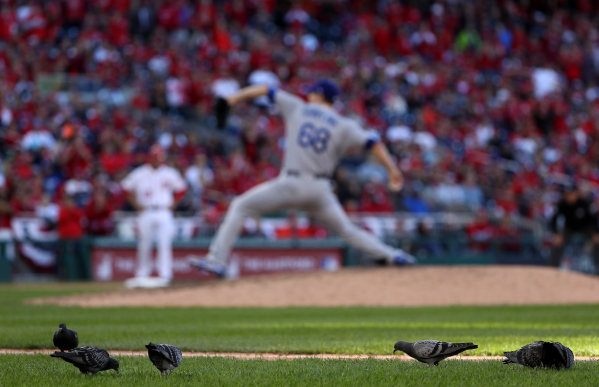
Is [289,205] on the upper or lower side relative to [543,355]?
upper

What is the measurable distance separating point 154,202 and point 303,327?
6958 mm

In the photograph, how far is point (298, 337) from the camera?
654cm

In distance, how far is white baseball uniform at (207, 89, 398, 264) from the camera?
10281 millimetres

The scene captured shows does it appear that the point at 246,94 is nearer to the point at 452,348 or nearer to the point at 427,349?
the point at 427,349

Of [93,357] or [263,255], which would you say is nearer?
[93,357]

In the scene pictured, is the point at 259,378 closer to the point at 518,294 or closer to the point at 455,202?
the point at 518,294

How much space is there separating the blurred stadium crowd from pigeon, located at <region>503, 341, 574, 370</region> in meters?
12.3

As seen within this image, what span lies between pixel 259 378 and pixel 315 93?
6.92 m

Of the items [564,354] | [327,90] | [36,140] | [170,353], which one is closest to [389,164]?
[327,90]

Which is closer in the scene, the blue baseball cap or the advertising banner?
the blue baseball cap

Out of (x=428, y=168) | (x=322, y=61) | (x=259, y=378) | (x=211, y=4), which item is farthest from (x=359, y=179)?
(x=259, y=378)

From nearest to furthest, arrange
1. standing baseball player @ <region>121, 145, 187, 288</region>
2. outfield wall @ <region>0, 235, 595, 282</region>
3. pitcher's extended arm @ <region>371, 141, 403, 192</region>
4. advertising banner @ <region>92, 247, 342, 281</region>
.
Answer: pitcher's extended arm @ <region>371, 141, 403, 192</region> → standing baseball player @ <region>121, 145, 187, 288</region> → outfield wall @ <region>0, 235, 595, 282</region> → advertising banner @ <region>92, 247, 342, 281</region>

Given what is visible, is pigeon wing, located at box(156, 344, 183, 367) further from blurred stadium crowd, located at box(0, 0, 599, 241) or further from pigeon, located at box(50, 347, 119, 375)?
blurred stadium crowd, located at box(0, 0, 599, 241)

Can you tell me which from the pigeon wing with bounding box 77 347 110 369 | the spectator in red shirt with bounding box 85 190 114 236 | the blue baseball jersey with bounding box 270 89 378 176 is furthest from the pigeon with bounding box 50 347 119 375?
the spectator in red shirt with bounding box 85 190 114 236
